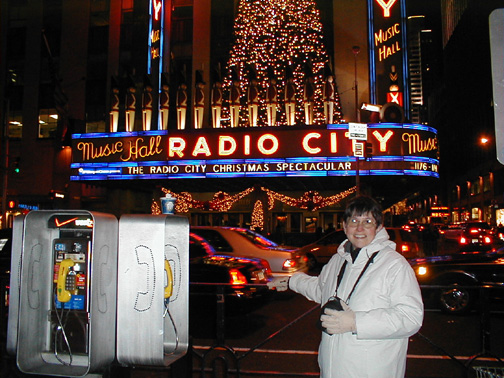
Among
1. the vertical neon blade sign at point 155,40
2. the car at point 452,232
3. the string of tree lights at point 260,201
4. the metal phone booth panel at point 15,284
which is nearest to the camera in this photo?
the metal phone booth panel at point 15,284

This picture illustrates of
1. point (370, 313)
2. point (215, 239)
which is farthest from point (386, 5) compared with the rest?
point (370, 313)

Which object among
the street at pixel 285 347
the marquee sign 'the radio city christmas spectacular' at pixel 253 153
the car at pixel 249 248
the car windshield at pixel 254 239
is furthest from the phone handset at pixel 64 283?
the marquee sign 'the radio city christmas spectacular' at pixel 253 153

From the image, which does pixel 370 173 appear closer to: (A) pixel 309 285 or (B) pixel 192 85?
(B) pixel 192 85

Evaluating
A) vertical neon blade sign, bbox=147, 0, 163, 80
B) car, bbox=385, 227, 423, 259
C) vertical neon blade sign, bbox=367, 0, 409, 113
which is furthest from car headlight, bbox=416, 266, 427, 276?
vertical neon blade sign, bbox=147, 0, 163, 80

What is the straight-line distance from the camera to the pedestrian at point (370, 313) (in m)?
2.78

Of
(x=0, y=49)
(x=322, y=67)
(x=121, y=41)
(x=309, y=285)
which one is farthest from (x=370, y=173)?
(x=0, y=49)

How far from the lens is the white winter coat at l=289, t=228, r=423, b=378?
9.09 feet

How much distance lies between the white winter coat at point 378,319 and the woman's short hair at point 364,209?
21cm

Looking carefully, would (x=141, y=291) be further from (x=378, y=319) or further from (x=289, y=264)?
(x=289, y=264)

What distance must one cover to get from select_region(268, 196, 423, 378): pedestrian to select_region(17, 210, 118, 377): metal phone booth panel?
5.97ft

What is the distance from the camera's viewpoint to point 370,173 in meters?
20.8

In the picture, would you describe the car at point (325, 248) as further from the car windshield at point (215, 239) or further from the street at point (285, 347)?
the car windshield at point (215, 239)

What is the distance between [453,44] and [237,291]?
83703 mm

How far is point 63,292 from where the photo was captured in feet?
13.3
